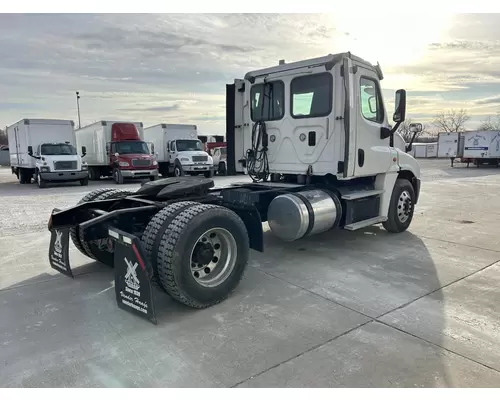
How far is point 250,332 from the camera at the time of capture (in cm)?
351

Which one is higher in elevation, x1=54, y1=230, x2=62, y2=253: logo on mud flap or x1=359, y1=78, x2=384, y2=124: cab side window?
x1=359, y1=78, x2=384, y2=124: cab side window

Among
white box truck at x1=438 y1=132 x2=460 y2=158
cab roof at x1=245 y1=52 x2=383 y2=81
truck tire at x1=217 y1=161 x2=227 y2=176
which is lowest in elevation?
truck tire at x1=217 y1=161 x2=227 y2=176

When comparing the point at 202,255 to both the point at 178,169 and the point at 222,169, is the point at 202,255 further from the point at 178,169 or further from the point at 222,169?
the point at 222,169

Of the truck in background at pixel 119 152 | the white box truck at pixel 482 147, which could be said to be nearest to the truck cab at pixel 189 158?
the truck in background at pixel 119 152

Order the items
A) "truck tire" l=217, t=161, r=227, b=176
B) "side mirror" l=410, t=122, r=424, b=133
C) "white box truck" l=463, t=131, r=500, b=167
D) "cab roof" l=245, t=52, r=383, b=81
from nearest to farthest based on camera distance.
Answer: "cab roof" l=245, t=52, r=383, b=81
"side mirror" l=410, t=122, r=424, b=133
"truck tire" l=217, t=161, r=227, b=176
"white box truck" l=463, t=131, r=500, b=167

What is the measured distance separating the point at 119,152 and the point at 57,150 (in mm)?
2778

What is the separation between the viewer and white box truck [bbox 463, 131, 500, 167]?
28719 mm

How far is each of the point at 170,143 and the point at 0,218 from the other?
45.7 ft

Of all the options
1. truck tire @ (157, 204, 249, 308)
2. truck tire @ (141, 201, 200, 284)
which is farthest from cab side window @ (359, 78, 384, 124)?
truck tire @ (141, 201, 200, 284)

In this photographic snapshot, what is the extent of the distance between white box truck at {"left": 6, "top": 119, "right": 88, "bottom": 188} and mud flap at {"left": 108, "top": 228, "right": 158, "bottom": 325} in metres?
15.2

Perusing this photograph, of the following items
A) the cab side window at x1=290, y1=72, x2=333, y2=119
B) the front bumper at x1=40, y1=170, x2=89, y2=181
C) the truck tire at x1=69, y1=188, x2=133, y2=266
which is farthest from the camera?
the front bumper at x1=40, y1=170, x2=89, y2=181

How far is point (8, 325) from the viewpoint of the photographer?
3.69 metres

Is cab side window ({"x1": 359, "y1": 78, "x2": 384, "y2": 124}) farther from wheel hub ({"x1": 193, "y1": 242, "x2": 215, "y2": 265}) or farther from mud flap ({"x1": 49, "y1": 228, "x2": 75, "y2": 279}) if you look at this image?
mud flap ({"x1": 49, "y1": 228, "x2": 75, "y2": 279})

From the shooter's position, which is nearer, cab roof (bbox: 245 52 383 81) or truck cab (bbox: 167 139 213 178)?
cab roof (bbox: 245 52 383 81)
